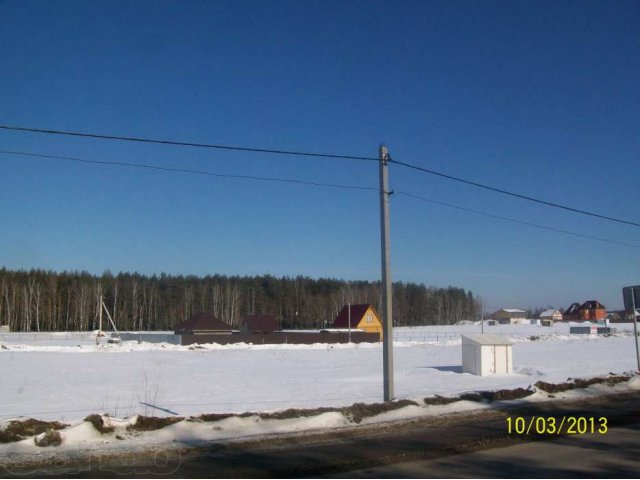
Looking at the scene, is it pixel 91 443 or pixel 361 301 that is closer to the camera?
pixel 91 443

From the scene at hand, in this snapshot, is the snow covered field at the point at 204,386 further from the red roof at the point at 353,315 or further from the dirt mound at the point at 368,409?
the red roof at the point at 353,315

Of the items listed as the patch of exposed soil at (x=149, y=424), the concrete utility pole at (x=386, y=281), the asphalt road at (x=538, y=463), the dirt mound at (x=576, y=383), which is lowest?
the dirt mound at (x=576, y=383)

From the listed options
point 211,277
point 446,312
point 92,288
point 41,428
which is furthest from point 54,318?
point 41,428

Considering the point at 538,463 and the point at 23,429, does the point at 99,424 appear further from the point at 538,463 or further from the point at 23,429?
the point at 538,463

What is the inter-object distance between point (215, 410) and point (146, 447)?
5863 millimetres

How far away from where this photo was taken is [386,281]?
15.0 meters

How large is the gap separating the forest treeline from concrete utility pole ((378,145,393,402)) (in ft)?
318

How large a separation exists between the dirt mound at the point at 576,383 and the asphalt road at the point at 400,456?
5.09 metres

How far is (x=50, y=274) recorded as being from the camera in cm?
12800

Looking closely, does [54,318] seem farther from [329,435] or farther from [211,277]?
[329,435]

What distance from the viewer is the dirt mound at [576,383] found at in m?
17.0

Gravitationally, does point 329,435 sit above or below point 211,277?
below

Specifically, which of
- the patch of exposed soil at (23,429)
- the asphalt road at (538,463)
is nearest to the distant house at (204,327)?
the patch of exposed soil at (23,429)

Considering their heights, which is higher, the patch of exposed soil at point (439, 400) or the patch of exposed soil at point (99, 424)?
the patch of exposed soil at point (99, 424)
